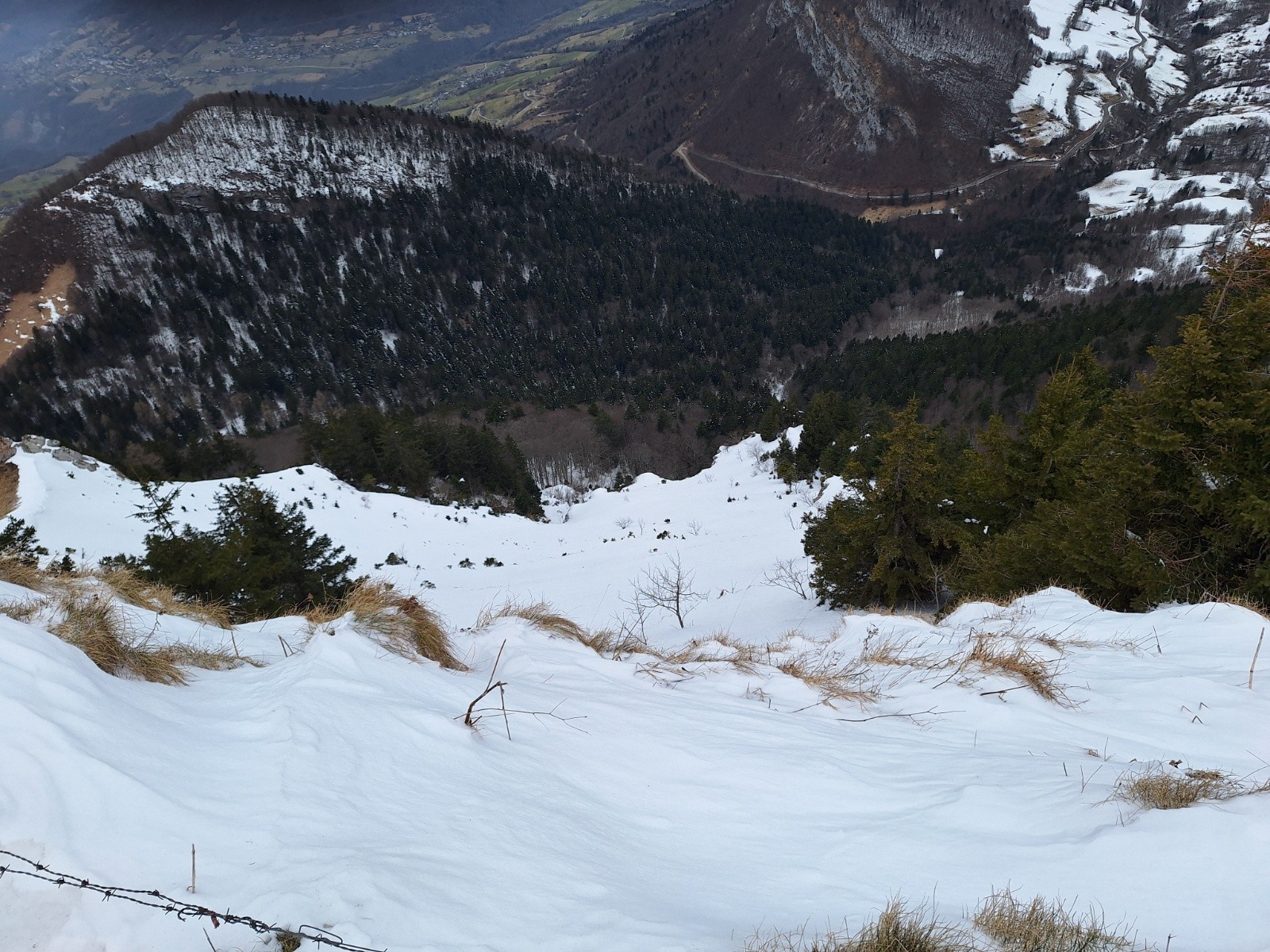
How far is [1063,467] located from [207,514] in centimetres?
3011

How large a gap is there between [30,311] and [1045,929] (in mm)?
97407

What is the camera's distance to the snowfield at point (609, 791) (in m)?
1.77

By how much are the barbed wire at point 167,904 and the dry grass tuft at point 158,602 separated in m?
3.70

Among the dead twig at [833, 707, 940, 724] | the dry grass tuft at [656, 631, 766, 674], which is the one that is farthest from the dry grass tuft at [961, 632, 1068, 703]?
the dry grass tuft at [656, 631, 766, 674]

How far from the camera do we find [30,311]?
223 ft

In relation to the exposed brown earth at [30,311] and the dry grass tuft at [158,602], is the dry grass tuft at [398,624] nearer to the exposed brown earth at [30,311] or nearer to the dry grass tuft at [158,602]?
the dry grass tuft at [158,602]

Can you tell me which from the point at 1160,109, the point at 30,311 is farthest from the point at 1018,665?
the point at 1160,109

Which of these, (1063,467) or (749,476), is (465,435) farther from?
(1063,467)

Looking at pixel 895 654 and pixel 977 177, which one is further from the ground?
pixel 977 177

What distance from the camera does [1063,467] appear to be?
36.8ft

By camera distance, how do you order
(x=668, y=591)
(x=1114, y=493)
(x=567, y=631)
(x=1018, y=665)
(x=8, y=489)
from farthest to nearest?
1. (x=8, y=489)
2. (x=668, y=591)
3. (x=1114, y=493)
4. (x=567, y=631)
5. (x=1018, y=665)

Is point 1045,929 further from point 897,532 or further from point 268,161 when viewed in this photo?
point 268,161

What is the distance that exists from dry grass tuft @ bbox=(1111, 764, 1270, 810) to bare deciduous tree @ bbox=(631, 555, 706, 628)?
10.8 m

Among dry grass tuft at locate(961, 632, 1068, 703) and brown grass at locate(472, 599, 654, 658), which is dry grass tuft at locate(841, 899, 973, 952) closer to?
dry grass tuft at locate(961, 632, 1068, 703)
